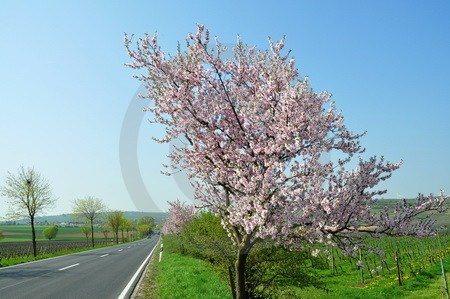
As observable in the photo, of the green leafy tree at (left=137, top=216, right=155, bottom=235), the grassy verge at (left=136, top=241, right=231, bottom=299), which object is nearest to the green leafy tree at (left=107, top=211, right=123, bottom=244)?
the grassy verge at (left=136, top=241, right=231, bottom=299)

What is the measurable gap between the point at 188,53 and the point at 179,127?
1702 millimetres

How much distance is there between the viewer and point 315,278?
28.8 feet

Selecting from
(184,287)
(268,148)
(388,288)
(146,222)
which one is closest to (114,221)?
(388,288)

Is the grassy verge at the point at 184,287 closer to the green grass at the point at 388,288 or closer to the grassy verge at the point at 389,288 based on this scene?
the green grass at the point at 388,288

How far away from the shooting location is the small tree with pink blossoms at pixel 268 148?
5.89 meters

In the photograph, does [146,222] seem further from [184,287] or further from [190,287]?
[190,287]

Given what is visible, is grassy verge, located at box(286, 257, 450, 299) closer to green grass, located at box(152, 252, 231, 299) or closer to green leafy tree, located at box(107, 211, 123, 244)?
green grass, located at box(152, 252, 231, 299)

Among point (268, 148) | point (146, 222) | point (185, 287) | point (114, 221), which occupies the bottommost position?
point (146, 222)

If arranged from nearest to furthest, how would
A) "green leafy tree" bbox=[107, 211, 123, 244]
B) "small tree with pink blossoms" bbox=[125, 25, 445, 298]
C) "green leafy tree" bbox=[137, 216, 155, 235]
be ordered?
"small tree with pink blossoms" bbox=[125, 25, 445, 298], "green leafy tree" bbox=[107, 211, 123, 244], "green leafy tree" bbox=[137, 216, 155, 235]

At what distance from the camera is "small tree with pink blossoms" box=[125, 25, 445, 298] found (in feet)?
19.3

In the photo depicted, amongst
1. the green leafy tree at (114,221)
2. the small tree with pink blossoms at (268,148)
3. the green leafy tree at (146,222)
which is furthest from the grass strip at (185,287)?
the green leafy tree at (146,222)

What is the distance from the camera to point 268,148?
615 centimetres

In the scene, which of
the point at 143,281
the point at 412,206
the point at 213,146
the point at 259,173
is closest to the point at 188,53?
the point at 213,146

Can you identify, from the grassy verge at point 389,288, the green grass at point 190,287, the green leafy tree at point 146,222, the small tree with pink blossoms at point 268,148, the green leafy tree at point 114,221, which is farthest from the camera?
the green leafy tree at point 146,222
